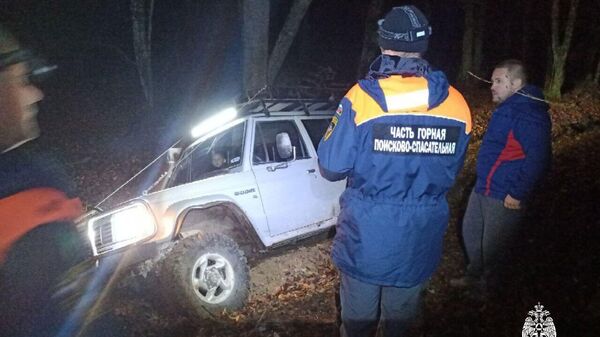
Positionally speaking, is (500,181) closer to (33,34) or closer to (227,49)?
(227,49)

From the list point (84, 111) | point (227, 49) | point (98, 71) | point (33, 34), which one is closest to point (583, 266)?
point (227, 49)

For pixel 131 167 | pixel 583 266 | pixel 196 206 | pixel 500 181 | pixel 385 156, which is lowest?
pixel 131 167

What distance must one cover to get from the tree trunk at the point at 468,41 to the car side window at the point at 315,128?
1382 cm

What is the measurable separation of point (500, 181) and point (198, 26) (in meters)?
18.4

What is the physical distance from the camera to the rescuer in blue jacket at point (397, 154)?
235 centimetres

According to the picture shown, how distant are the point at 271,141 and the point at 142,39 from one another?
925 cm

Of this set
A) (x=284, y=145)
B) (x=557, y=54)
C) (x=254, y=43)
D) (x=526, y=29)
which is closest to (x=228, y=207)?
(x=284, y=145)

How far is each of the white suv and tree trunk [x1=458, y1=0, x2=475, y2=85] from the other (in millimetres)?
13743

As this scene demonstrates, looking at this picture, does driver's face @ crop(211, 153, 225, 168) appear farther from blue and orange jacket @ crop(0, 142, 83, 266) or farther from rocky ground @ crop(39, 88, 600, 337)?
blue and orange jacket @ crop(0, 142, 83, 266)

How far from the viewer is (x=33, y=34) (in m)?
16.7

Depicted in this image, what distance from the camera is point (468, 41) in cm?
1767

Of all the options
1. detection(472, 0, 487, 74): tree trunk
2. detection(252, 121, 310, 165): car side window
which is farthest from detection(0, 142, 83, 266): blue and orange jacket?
detection(472, 0, 487, 74): tree trunk

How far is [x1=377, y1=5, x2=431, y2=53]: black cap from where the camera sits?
94.4 inches

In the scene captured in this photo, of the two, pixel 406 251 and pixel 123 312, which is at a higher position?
pixel 406 251
